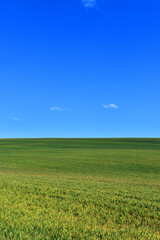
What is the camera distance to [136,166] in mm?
19234

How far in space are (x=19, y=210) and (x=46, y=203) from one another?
1039 mm

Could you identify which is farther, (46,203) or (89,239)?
(46,203)

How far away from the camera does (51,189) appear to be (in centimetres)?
843

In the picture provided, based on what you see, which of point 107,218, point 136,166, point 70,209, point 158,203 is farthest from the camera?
point 136,166

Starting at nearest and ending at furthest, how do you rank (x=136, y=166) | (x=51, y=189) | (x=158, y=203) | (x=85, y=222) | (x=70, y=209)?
1. (x=85, y=222)
2. (x=70, y=209)
3. (x=158, y=203)
4. (x=51, y=189)
5. (x=136, y=166)

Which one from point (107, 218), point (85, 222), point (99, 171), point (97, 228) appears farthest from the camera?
point (99, 171)

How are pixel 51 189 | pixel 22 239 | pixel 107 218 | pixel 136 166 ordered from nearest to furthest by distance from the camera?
pixel 22 239, pixel 107 218, pixel 51 189, pixel 136 166

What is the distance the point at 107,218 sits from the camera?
588cm

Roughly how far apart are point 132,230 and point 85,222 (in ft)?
3.85

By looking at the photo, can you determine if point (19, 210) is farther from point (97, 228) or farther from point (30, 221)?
point (97, 228)

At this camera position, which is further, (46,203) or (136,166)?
(136,166)

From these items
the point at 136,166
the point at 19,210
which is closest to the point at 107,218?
the point at 19,210

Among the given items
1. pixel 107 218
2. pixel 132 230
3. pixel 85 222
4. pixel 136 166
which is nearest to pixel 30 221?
pixel 85 222

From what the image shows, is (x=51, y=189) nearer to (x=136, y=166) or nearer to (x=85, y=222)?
(x=85, y=222)
